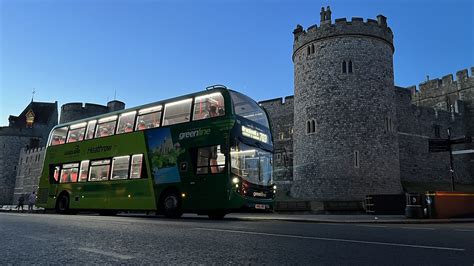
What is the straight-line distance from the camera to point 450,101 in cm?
3556

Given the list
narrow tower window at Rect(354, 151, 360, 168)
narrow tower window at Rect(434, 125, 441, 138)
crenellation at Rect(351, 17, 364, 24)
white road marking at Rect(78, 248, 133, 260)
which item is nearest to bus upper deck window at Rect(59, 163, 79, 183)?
white road marking at Rect(78, 248, 133, 260)

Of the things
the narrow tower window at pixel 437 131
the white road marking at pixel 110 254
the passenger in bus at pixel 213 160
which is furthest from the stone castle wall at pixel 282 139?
the white road marking at pixel 110 254

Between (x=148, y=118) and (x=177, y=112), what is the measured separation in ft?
4.22

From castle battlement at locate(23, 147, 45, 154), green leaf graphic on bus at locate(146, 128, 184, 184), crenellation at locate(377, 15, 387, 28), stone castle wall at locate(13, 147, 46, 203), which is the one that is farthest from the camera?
castle battlement at locate(23, 147, 45, 154)

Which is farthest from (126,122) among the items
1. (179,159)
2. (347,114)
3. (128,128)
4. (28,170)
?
(28,170)

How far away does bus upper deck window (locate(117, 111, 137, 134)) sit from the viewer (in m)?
13.9

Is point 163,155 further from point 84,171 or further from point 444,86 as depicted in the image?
point 444,86

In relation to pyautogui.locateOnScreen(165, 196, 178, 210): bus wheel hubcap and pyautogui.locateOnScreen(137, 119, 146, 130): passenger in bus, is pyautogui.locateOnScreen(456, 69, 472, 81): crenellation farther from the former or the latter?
pyautogui.locateOnScreen(165, 196, 178, 210): bus wheel hubcap

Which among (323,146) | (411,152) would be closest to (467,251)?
(323,146)

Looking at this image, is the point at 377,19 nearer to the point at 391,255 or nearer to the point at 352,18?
the point at 352,18

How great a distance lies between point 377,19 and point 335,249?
861 inches

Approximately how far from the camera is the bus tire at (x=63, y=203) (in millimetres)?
15520

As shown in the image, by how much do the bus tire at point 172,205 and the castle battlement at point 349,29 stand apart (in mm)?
15195

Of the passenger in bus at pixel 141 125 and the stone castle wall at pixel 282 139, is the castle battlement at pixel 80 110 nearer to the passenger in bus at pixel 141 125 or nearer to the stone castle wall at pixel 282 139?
the stone castle wall at pixel 282 139
